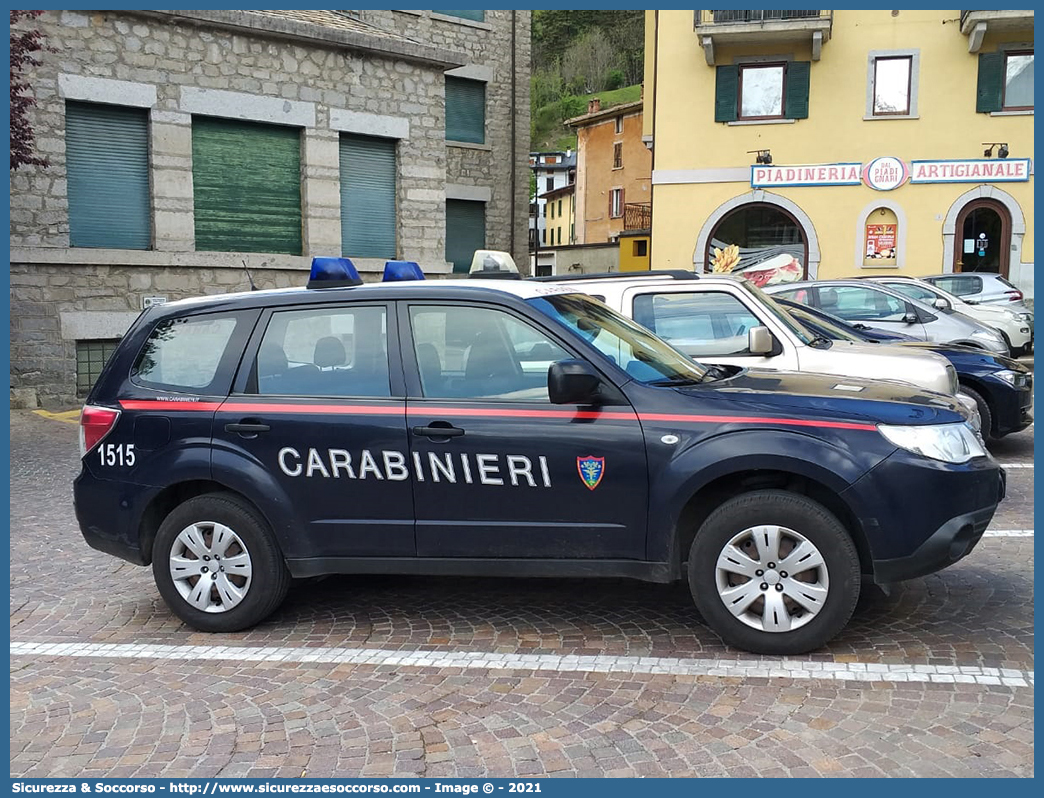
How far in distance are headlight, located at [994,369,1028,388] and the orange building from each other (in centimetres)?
4341

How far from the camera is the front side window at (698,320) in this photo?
7.82m

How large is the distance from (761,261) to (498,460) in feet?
76.3

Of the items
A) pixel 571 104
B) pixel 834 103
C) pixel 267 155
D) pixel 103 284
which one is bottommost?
pixel 103 284

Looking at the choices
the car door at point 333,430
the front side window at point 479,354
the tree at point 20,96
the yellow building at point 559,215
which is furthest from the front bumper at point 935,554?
the yellow building at point 559,215

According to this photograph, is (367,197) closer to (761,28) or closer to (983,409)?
(983,409)

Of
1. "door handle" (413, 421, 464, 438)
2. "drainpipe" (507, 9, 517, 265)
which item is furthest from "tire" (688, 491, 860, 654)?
"drainpipe" (507, 9, 517, 265)

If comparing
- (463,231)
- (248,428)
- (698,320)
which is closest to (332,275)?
(248,428)

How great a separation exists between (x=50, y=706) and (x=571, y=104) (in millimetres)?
92214

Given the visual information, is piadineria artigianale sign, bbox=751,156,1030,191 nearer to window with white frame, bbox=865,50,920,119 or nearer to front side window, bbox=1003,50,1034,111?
window with white frame, bbox=865,50,920,119

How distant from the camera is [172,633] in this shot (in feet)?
17.3

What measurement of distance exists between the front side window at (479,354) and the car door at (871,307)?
8.51 metres

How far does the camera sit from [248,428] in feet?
16.6

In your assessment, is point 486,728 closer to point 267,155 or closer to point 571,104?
point 267,155
